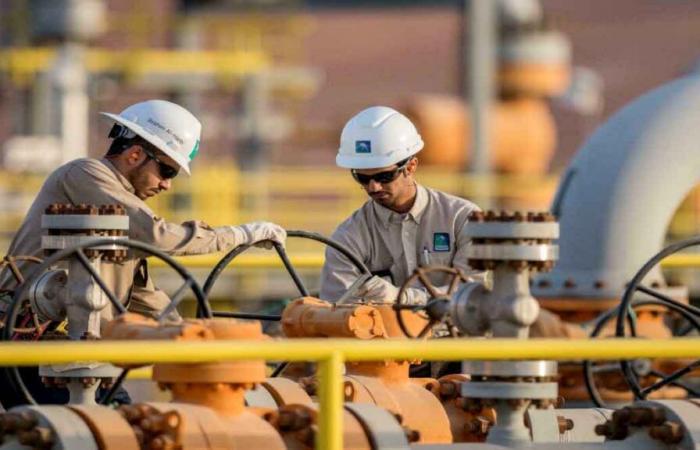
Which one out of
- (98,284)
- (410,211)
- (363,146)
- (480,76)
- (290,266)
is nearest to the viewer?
(98,284)

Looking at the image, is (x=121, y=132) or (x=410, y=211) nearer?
(x=121, y=132)

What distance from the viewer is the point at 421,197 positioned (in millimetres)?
7520

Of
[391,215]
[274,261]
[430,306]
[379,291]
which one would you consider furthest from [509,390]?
[274,261]

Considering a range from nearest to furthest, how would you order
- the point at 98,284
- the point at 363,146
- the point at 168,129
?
the point at 98,284
the point at 168,129
the point at 363,146

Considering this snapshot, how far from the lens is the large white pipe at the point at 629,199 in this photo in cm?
1007

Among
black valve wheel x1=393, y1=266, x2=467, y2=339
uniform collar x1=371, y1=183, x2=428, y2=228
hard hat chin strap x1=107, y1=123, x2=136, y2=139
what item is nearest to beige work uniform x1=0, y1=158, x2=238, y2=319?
hard hat chin strap x1=107, y1=123, x2=136, y2=139

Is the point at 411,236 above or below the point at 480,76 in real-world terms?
below

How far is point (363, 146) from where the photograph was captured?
284 inches

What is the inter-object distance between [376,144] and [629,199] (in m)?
3.19

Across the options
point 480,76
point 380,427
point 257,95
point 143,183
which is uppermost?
point 480,76

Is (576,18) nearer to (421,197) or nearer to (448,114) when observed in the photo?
(448,114)

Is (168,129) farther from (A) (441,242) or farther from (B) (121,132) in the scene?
(A) (441,242)

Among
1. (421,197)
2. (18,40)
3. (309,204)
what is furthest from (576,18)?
(421,197)

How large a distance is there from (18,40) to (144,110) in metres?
20.0
